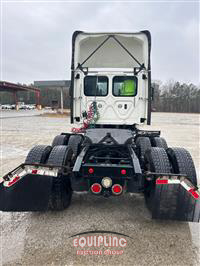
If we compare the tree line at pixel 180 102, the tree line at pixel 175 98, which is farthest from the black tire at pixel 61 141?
the tree line at pixel 180 102

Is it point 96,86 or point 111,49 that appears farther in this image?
point 111,49

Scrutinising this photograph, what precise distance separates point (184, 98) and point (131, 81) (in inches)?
2349

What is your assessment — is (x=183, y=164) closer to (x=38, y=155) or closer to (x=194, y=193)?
(x=194, y=193)

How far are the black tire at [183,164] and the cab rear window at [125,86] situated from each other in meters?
2.23

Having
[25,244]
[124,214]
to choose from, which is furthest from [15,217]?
[124,214]

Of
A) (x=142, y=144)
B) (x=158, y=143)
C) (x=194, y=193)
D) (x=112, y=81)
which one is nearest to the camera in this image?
(x=194, y=193)

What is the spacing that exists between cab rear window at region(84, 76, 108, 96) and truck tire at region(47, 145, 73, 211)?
88.4 inches

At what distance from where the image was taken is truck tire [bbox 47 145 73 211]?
2670mm

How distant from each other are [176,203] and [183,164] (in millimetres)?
625

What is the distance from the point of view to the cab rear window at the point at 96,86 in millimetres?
4613

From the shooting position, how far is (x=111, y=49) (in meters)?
4.83

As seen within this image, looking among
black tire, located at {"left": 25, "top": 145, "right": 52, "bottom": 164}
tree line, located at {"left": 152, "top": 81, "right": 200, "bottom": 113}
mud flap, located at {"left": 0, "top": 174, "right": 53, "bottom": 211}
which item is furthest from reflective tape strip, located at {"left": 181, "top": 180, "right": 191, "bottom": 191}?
tree line, located at {"left": 152, "top": 81, "right": 200, "bottom": 113}

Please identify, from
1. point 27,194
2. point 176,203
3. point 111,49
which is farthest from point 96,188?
point 111,49

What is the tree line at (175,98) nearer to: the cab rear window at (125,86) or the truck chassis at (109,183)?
the cab rear window at (125,86)
